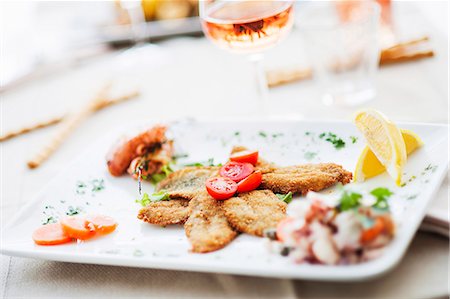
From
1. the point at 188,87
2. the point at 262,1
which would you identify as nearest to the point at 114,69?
the point at 188,87

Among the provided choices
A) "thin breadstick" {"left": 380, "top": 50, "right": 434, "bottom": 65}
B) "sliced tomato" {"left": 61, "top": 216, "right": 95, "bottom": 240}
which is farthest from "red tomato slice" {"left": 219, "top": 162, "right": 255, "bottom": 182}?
"thin breadstick" {"left": 380, "top": 50, "right": 434, "bottom": 65}

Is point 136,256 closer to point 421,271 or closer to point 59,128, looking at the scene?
point 421,271

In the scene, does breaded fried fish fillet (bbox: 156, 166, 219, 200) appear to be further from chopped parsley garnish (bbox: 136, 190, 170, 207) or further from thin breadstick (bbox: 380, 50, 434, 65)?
thin breadstick (bbox: 380, 50, 434, 65)


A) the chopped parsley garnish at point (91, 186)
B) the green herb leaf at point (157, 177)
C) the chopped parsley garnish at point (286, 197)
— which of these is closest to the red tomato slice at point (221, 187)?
the chopped parsley garnish at point (286, 197)

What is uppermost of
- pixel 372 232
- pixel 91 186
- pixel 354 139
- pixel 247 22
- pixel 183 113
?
pixel 247 22

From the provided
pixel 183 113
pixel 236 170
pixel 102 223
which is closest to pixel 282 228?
pixel 236 170

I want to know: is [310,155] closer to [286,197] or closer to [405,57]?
[286,197]
